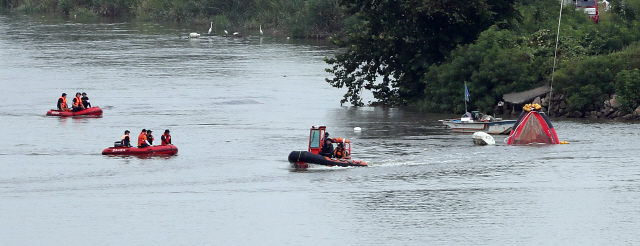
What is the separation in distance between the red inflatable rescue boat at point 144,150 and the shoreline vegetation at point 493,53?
16055mm

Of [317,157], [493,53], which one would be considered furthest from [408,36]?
[317,157]

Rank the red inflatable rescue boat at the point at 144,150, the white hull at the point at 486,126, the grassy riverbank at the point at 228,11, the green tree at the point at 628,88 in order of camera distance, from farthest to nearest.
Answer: the grassy riverbank at the point at 228,11
the green tree at the point at 628,88
the white hull at the point at 486,126
the red inflatable rescue boat at the point at 144,150

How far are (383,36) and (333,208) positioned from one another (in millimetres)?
22871

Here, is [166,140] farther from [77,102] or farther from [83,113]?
[77,102]

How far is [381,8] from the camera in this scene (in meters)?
Result: 50.2

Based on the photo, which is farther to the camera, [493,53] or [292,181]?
[493,53]

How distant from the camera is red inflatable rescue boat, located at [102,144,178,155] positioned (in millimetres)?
36719

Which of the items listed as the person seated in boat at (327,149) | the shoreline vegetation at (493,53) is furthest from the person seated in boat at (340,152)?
the shoreline vegetation at (493,53)

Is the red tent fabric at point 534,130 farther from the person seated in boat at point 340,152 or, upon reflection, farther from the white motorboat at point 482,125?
the person seated in boat at point 340,152

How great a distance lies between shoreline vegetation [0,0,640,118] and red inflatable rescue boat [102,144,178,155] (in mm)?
16055

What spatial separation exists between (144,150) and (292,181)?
7.63m

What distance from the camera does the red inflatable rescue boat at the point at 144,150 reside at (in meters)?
36.7

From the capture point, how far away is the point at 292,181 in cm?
3222

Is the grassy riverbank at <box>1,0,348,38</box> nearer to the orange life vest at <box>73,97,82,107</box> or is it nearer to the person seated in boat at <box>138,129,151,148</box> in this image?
the orange life vest at <box>73,97,82,107</box>
